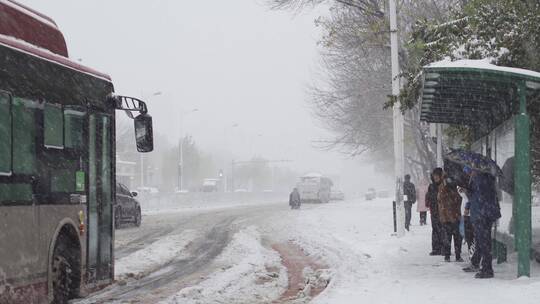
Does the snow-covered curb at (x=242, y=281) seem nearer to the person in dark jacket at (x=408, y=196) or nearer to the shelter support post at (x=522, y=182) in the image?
the shelter support post at (x=522, y=182)

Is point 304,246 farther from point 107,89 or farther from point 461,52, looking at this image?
point 107,89

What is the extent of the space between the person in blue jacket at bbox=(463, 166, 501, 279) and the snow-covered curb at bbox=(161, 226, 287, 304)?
9.98 feet

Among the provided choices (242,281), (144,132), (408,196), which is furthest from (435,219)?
(408,196)

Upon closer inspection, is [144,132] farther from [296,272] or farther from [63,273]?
[296,272]

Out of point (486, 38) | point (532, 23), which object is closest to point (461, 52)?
point (486, 38)

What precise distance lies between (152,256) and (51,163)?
840 centimetres

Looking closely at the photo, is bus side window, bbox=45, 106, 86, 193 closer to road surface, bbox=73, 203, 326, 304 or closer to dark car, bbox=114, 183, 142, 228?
road surface, bbox=73, 203, 326, 304

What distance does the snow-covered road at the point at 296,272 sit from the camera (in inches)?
372

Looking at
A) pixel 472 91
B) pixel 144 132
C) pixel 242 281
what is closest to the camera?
pixel 144 132

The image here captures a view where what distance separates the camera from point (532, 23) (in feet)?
38.4

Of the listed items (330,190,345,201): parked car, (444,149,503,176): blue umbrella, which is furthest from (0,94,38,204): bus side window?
(330,190,345,201): parked car

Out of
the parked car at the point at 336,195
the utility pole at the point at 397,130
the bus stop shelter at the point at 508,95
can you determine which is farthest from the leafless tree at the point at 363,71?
the parked car at the point at 336,195

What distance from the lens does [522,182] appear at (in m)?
9.75

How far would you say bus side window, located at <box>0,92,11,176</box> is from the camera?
6.77 m
